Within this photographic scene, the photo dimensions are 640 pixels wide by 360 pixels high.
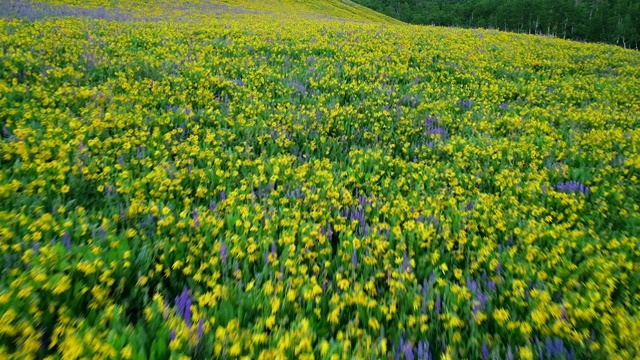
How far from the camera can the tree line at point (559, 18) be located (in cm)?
8681

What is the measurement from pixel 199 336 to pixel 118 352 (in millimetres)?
457

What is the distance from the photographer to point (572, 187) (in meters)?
4.91

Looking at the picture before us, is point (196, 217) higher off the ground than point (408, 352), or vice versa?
point (196, 217)

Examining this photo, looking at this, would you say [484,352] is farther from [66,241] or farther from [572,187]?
[572,187]

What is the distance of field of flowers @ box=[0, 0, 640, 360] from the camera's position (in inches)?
95.9

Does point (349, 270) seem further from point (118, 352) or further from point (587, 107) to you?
point (587, 107)

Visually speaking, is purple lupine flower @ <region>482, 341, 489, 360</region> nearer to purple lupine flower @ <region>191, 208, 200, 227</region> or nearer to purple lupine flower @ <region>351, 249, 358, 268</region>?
purple lupine flower @ <region>351, 249, 358, 268</region>

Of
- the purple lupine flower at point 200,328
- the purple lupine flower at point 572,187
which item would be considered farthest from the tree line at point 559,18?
the purple lupine flower at point 200,328

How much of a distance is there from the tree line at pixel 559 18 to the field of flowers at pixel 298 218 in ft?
286

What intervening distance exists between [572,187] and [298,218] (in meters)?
3.93

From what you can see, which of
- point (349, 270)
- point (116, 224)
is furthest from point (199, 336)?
point (116, 224)

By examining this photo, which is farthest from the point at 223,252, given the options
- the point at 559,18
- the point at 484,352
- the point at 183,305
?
the point at 559,18

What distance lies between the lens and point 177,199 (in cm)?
397

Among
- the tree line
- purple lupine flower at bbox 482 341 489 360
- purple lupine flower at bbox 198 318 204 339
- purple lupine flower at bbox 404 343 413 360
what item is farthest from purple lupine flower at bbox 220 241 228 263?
the tree line
